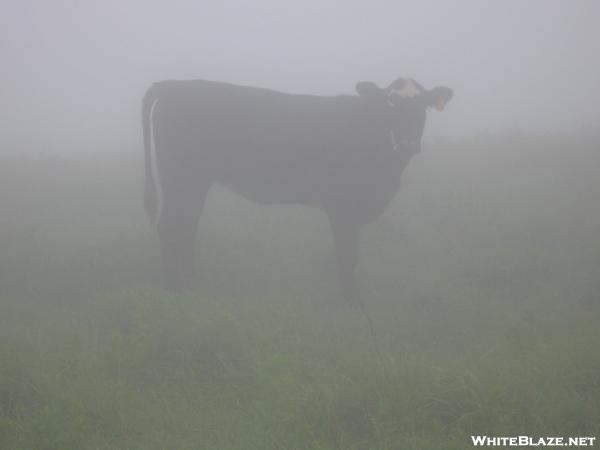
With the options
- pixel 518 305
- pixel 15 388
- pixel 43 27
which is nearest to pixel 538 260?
pixel 518 305

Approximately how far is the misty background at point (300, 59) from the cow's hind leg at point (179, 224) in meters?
10.1

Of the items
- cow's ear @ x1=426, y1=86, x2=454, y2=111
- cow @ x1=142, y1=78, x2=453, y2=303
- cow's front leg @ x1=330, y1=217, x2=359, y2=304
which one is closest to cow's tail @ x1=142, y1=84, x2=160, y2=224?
cow @ x1=142, y1=78, x2=453, y2=303

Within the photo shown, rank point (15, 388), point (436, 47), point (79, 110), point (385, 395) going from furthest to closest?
point (436, 47)
point (79, 110)
point (15, 388)
point (385, 395)

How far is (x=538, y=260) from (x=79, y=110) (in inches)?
1015

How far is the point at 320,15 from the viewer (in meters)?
51.3

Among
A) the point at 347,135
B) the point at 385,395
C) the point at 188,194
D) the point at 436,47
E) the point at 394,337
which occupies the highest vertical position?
the point at 436,47

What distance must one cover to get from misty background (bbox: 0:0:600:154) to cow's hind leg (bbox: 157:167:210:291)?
397 inches

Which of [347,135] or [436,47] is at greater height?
[436,47]

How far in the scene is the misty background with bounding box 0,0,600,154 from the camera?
21.9 meters

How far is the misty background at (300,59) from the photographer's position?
21.9 metres

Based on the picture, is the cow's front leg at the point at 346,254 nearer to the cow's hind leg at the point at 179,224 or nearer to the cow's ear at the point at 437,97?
the cow's hind leg at the point at 179,224

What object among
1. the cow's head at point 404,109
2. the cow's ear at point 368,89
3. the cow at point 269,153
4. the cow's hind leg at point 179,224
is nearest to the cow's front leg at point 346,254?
the cow at point 269,153

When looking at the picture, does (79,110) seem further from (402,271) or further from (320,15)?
(320,15)

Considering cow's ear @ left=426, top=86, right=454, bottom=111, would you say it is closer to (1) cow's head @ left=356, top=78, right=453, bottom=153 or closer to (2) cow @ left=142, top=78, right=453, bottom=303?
(2) cow @ left=142, top=78, right=453, bottom=303
